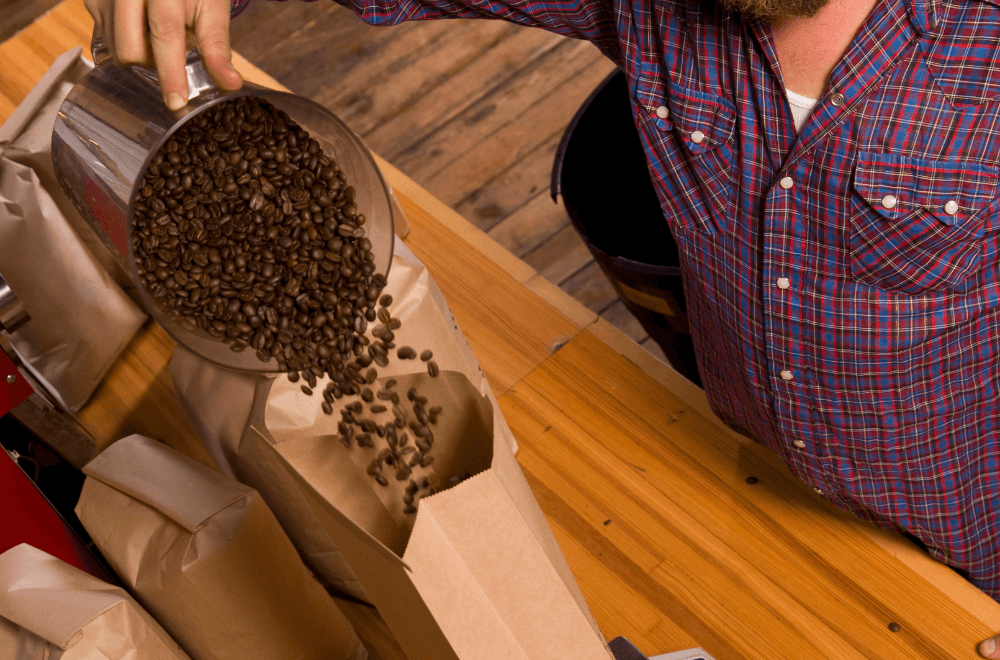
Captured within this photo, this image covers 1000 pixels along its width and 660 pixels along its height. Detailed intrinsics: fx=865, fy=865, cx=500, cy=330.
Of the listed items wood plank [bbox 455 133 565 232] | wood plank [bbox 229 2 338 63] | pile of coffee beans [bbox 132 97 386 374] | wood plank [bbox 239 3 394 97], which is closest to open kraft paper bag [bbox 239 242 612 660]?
pile of coffee beans [bbox 132 97 386 374]

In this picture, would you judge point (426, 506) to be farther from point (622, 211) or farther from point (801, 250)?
point (622, 211)

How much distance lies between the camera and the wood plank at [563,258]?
246 cm

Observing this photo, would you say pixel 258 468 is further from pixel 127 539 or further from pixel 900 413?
pixel 900 413

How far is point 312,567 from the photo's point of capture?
1.08 meters

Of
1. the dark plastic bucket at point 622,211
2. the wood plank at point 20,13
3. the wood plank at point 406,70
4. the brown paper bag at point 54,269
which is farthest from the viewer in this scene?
the wood plank at point 20,13

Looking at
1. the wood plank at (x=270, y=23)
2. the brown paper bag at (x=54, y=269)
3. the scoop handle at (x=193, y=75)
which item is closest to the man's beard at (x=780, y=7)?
the scoop handle at (x=193, y=75)

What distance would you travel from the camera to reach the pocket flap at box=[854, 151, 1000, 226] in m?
0.90

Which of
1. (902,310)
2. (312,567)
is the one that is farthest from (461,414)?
(902,310)

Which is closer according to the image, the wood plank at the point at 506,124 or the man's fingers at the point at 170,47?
the man's fingers at the point at 170,47

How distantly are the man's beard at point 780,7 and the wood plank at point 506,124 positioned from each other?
183 centimetres

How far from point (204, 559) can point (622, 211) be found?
1052mm

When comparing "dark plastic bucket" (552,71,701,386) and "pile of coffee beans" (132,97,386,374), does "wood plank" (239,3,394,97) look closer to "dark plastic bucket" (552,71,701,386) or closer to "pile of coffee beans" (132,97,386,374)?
"dark plastic bucket" (552,71,701,386)

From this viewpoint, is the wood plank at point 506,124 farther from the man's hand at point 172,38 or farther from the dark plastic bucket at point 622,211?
the man's hand at point 172,38

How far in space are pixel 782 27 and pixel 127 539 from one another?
87 centimetres
